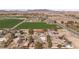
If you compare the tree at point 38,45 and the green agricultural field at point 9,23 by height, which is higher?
the green agricultural field at point 9,23

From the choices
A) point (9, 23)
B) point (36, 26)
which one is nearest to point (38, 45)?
point (36, 26)

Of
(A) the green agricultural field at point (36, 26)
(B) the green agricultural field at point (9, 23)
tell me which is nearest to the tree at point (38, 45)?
(A) the green agricultural field at point (36, 26)

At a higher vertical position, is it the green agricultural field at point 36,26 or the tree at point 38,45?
the green agricultural field at point 36,26

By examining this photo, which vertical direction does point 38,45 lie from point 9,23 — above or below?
below

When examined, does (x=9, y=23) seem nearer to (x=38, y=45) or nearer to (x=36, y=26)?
(x=36, y=26)

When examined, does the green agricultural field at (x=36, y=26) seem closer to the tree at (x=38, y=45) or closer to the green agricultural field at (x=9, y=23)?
the green agricultural field at (x=9, y=23)

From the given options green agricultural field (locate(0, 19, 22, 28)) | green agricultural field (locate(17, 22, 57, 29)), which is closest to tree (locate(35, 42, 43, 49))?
green agricultural field (locate(17, 22, 57, 29))

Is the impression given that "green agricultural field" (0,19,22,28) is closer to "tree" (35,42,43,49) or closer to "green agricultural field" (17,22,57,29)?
"green agricultural field" (17,22,57,29)

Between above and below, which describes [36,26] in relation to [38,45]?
above
